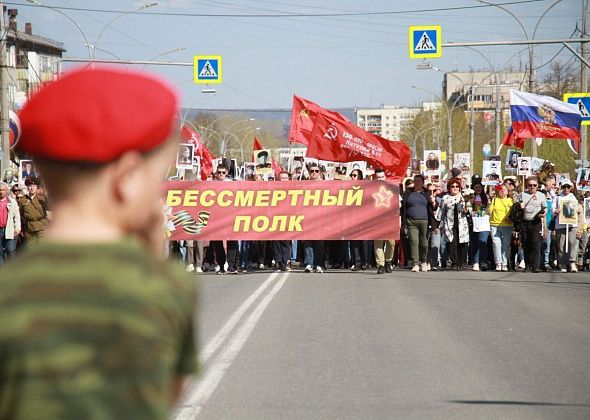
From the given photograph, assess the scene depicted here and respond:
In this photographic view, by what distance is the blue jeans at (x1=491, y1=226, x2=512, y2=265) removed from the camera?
949 inches

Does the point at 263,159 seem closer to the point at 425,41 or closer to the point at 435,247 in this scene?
the point at 425,41

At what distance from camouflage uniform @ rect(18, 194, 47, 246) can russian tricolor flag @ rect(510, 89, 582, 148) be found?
15.1 meters

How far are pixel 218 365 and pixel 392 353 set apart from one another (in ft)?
5.78

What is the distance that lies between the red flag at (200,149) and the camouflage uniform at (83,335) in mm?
27621

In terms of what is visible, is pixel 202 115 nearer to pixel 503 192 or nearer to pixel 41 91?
pixel 503 192

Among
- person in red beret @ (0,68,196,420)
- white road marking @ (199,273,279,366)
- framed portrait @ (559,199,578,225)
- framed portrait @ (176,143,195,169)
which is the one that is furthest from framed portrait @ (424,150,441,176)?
person in red beret @ (0,68,196,420)

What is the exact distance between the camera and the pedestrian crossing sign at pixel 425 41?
103 feet

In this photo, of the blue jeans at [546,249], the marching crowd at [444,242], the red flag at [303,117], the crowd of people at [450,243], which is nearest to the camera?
the marching crowd at [444,242]

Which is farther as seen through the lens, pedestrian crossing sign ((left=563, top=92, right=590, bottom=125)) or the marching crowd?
pedestrian crossing sign ((left=563, top=92, right=590, bottom=125))

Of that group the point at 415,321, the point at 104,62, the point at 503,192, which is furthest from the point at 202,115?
the point at 415,321

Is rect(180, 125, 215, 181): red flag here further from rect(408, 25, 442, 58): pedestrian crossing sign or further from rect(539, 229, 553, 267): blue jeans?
rect(539, 229, 553, 267): blue jeans

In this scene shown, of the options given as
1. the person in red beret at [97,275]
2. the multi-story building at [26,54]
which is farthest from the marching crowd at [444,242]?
the multi-story building at [26,54]

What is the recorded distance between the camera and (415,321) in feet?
44.3

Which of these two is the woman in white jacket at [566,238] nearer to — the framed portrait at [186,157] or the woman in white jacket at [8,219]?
the framed portrait at [186,157]
